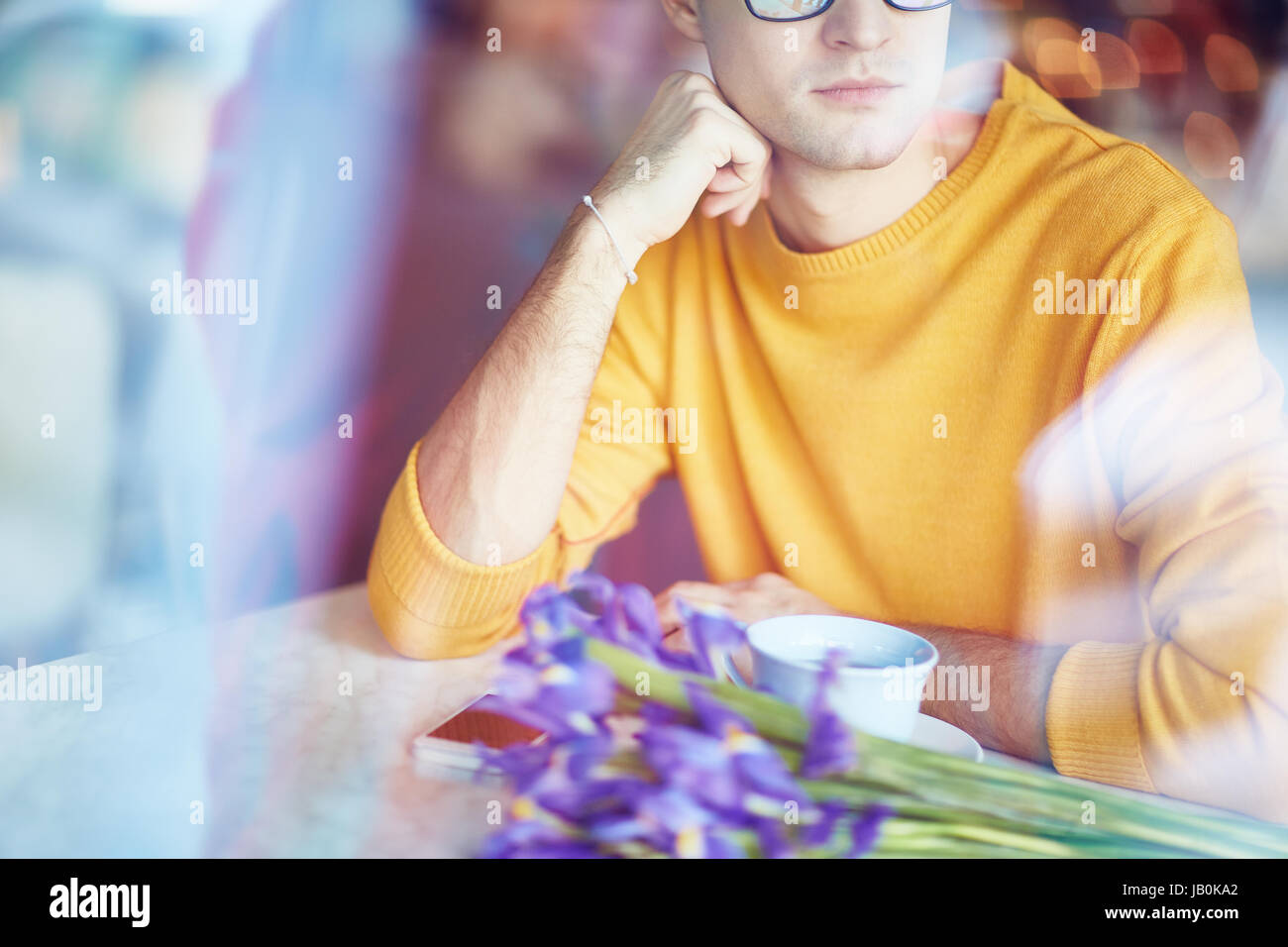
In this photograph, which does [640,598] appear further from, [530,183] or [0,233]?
[0,233]

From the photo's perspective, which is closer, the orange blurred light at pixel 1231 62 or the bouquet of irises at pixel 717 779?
Result: the bouquet of irises at pixel 717 779

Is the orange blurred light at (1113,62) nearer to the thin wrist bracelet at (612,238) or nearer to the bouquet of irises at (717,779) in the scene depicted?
the thin wrist bracelet at (612,238)

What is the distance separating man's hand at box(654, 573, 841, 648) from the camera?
1.14 m

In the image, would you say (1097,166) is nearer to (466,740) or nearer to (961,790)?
(961,790)

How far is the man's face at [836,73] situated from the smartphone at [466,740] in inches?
29.2

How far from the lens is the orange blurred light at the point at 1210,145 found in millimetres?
1114

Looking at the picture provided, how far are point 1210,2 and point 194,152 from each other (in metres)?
1.18

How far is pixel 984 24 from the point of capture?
1.23 metres

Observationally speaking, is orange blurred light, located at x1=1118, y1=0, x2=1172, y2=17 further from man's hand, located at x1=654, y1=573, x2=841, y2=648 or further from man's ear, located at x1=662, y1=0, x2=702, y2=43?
man's hand, located at x1=654, y1=573, x2=841, y2=648

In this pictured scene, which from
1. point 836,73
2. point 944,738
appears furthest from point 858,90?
point 944,738

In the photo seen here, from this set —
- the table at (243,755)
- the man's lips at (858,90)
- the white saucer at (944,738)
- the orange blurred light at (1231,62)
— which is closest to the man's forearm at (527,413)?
the table at (243,755)

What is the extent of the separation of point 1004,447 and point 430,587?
0.66 m
